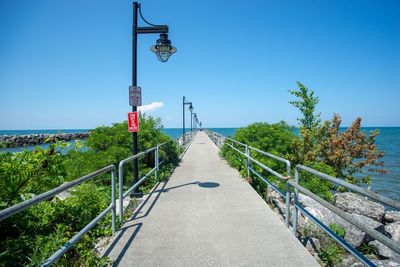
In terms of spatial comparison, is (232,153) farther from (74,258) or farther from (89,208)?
(74,258)

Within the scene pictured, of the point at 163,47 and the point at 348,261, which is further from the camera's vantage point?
the point at 163,47

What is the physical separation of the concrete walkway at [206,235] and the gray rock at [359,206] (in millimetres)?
4036

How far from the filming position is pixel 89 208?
16.4 feet

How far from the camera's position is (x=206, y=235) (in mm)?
4109

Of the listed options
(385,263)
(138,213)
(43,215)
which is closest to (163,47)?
(138,213)

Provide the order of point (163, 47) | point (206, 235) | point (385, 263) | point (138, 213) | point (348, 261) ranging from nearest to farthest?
1. point (206, 235)
2. point (348, 261)
3. point (385, 263)
4. point (138, 213)
5. point (163, 47)

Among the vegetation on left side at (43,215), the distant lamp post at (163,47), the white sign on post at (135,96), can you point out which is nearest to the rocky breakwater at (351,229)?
the vegetation on left side at (43,215)

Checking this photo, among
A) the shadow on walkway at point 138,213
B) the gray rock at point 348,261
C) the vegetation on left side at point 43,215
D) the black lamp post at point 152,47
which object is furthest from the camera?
the black lamp post at point 152,47

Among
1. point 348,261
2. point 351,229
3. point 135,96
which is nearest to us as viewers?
point 348,261

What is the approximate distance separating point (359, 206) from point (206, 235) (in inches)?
260

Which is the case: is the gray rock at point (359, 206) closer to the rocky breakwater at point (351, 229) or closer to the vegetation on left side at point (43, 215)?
the rocky breakwater at point (351, 229)

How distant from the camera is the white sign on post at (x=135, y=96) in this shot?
6391 mm

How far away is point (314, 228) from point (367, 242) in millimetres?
2025

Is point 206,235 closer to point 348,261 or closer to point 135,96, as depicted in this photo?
point 348,261
